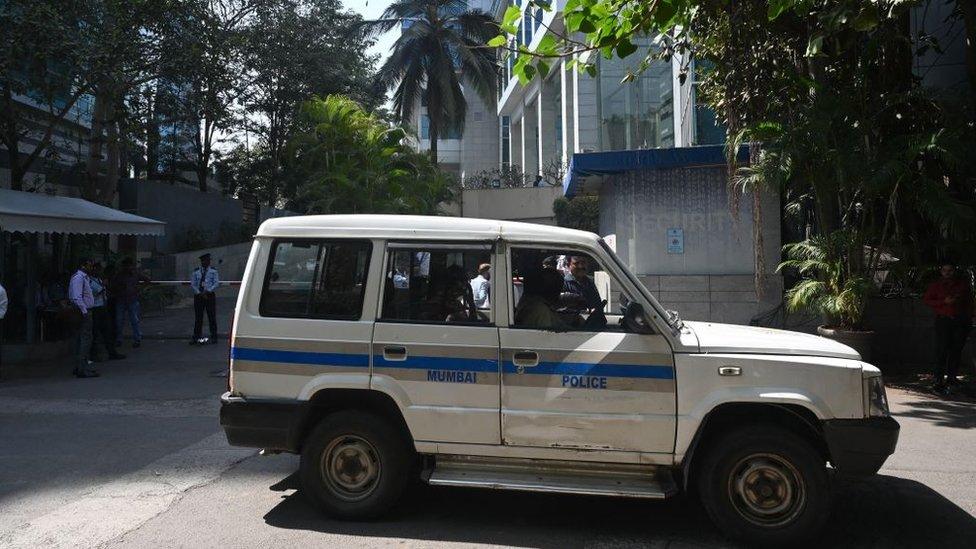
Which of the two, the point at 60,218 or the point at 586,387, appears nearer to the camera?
the point at 586,387

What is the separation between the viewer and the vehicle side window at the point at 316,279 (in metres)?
5.05

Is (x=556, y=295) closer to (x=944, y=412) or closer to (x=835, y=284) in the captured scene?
(x=944, y=412)

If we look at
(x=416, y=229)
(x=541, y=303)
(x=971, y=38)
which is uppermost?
(x=971, y=38)

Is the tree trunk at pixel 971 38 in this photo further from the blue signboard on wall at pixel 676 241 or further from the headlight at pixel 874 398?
the headlight at pixel 874 398

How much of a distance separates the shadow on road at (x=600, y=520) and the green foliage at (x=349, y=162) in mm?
17233

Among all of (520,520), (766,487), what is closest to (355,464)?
(520,520)

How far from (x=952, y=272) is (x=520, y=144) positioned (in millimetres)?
40380

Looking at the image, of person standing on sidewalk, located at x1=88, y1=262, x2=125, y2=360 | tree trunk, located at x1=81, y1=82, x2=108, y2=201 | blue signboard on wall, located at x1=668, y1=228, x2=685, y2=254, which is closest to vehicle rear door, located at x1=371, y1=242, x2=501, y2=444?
person standing on sidewalk, located at x1=88, y1=262, x2=125, y2=360

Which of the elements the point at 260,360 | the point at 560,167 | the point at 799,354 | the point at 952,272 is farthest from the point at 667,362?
the point at 560,167

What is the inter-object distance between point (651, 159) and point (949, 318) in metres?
5.24

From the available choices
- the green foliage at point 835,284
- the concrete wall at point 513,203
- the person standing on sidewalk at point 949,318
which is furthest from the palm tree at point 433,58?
the person standing on sidewalk at point 949,318

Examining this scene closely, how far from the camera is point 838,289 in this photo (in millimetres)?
10312

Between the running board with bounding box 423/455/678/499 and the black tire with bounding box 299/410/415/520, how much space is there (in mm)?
243

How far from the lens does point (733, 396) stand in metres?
4.53
